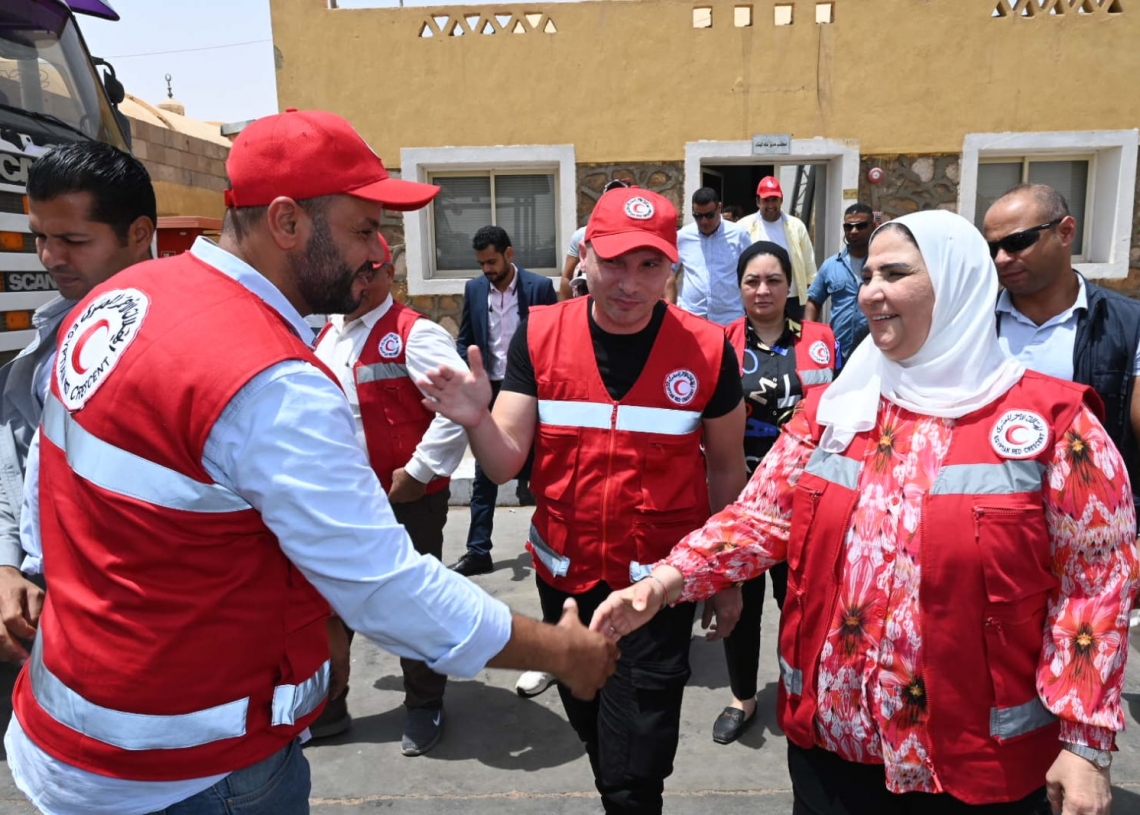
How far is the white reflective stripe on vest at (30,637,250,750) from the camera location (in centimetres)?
140

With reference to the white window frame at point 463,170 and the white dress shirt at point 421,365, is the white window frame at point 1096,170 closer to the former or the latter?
the white window frame at point 463,170

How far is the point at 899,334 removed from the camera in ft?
6.25

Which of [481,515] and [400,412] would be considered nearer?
[400,412]

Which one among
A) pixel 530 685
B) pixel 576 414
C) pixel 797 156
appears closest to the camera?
pixel 576 414

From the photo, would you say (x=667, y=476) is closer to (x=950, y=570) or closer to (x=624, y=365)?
(x=624, y=365)

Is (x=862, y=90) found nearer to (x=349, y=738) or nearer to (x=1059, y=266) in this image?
(x=1059, y=266)

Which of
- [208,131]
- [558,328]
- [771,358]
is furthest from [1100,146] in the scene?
[208,131]

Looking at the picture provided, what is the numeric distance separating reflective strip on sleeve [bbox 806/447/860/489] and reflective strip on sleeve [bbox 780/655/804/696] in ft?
1.50

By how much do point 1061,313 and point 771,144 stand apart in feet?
20.2

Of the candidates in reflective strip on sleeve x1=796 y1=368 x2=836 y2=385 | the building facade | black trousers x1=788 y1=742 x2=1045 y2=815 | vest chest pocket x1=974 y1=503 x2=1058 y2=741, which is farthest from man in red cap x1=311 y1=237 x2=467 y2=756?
the building facade

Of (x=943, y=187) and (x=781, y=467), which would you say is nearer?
(x=781, y=467)

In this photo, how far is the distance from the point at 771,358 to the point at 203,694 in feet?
9.29

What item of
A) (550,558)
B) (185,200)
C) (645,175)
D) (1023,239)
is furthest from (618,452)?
(185,200)

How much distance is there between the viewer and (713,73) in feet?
27.9
